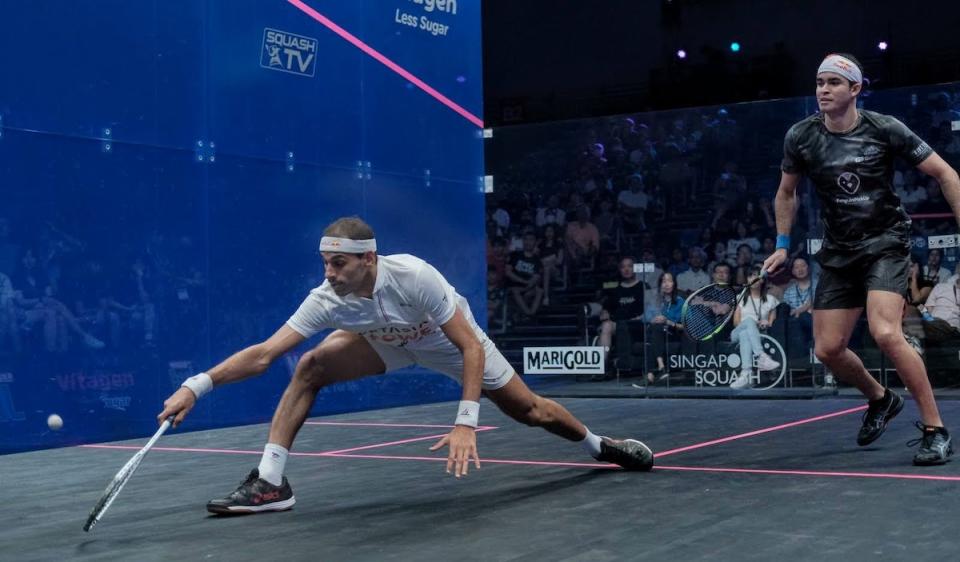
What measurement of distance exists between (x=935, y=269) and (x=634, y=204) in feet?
7.19

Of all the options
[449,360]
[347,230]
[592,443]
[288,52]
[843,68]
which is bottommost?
[592,443]

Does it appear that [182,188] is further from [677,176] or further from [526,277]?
[677,176]

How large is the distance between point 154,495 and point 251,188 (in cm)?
324

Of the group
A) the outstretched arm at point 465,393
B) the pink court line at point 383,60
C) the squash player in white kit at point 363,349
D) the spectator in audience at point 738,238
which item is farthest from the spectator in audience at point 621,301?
the outstretched arm at point 465,393

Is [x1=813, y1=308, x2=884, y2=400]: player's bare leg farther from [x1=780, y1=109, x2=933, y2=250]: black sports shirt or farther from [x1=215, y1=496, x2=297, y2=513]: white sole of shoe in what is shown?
[x1=215, y1=496, x2=297, y2=513]: white sole of shoe

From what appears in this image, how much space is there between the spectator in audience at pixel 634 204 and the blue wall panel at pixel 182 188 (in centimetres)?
150

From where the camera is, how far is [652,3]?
14398mm

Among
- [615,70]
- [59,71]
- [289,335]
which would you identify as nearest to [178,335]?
[59,71]

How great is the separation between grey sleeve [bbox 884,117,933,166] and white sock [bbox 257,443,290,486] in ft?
7.78

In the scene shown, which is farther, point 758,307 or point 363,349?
point 758,307

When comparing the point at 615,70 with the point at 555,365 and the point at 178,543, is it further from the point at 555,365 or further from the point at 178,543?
the point at 178,543

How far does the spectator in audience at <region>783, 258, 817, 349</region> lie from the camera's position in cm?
806

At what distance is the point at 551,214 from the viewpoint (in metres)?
9.23

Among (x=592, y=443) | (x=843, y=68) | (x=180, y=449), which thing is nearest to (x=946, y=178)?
(x=843, y=68)
